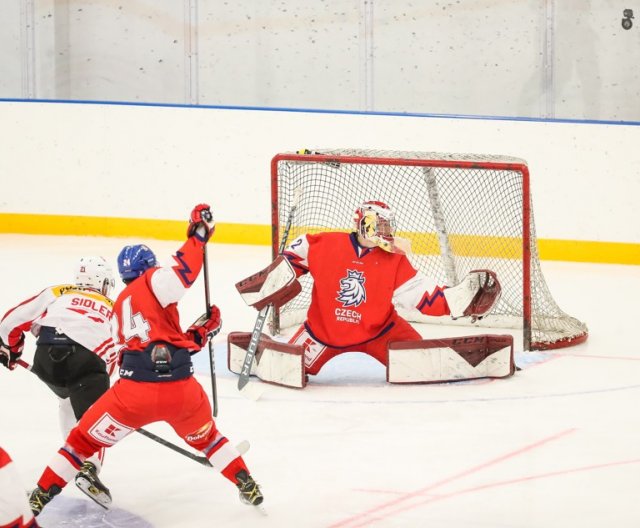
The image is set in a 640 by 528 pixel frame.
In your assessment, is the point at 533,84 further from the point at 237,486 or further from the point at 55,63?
the point at 237,486

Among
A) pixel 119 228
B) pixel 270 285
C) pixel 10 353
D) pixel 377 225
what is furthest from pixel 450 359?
pixel 119 228

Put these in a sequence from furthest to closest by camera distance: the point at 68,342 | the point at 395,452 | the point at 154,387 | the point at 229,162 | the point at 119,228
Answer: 1. the point at 119,228
2. the point at 229,162
3. the point at 395,452
4. the point at 68,342
5. the point at 154,387

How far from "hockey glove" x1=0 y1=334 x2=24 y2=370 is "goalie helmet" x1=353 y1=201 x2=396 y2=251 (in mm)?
1748

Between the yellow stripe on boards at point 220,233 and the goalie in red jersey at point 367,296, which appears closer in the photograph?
the goalie in red jersey at point 367,296

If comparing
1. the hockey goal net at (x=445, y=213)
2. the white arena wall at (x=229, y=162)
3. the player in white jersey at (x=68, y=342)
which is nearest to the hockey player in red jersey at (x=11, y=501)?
the player in white jersey at (x=68, y=342)

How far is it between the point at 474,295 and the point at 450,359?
38cm

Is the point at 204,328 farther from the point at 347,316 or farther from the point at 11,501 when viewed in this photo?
the point at 347,316

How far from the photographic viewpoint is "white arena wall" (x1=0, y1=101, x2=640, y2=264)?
8.93m

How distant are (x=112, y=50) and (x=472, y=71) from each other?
3185mm

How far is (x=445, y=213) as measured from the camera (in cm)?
780

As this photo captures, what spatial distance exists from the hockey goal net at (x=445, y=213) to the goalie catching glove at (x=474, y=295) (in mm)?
862

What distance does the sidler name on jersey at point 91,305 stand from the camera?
4.50 m

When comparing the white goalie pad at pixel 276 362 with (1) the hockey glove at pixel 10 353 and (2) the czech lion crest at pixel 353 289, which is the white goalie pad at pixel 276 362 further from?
(1) the hockey glove at pixel 10 353

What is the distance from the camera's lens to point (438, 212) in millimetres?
7504
